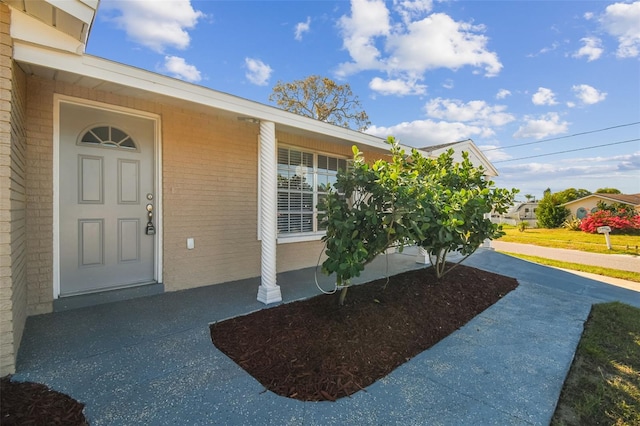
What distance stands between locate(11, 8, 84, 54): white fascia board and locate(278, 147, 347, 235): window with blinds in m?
3.41

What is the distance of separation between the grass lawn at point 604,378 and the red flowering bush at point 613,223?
2032 centimetres

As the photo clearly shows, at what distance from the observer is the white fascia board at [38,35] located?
2184 millimetres

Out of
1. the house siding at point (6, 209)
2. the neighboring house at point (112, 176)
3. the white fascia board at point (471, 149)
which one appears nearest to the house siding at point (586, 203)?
the white fascia board at point (471, 149)

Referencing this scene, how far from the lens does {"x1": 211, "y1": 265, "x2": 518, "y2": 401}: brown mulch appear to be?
2.30 metres

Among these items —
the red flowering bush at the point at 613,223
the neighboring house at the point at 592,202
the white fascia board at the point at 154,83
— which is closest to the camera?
the white fascia board at the point at 154,83

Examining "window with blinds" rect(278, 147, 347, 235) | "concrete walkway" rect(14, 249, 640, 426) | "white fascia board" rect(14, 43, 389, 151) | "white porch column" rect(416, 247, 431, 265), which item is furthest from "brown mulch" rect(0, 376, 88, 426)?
"white porch column" rect(416, 247, 431, 265)

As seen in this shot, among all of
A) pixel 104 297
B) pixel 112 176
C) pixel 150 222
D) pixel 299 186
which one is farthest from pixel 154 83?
pixel 299 186

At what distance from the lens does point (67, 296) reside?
3.40 metres

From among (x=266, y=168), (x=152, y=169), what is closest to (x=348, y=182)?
(x=266, y=168)

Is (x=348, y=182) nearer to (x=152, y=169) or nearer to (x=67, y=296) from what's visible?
(x=152, y=169)

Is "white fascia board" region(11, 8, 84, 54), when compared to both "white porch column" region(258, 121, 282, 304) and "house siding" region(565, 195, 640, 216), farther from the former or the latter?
"house siding" region(565, 195, 640, 216)

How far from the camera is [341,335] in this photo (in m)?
2.89

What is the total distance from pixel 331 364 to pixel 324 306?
1191 mm

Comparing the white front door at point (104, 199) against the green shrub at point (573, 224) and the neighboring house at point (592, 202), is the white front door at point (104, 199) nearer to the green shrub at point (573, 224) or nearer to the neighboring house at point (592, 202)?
the green shrub at point (573, 224)
